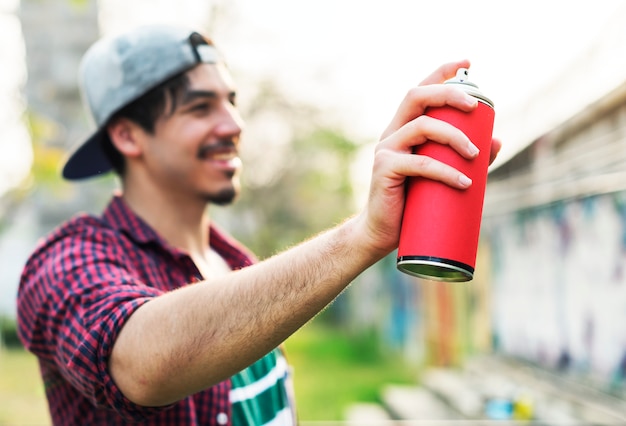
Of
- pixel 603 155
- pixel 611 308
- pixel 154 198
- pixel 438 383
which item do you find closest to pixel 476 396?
pixel 438 383

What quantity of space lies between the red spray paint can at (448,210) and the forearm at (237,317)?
98mm

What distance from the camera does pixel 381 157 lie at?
1.35 metres

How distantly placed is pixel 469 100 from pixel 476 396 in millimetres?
7000

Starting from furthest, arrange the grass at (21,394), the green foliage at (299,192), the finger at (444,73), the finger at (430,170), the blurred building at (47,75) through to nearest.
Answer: the green foliage at (299,192) < the blurred building at (47,75) < the grass at (21,394) < the finger at (444,73) < the finger at (430,170)

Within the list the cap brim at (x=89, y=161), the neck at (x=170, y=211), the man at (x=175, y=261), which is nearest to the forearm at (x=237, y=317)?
the man at (x=175, y=261)

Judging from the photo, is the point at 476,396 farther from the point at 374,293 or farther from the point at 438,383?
the point at 374,293

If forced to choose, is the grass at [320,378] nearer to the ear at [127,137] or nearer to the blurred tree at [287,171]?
the blurred tree at [287,171]

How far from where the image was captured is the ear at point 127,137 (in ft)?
7.76

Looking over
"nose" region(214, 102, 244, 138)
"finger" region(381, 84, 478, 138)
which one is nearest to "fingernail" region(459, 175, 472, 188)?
"finger" region(381, 84, 478, 138)

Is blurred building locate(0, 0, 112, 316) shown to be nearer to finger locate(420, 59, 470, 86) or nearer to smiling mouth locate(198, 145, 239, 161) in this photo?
smiling mouth locate(198, 145, 239, 161)

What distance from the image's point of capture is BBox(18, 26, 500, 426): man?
1404 mm

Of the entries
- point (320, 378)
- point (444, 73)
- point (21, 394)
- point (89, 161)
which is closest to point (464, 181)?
point (444, 73)

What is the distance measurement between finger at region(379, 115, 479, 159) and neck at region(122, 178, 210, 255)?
117 cm

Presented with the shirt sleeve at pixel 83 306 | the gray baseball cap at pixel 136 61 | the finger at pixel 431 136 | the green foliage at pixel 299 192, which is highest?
the green foliage at pixel 299 192
